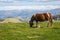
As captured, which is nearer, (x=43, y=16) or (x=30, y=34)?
(x=30, y=34)

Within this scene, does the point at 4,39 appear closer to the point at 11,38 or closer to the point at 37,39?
the point at 11,38

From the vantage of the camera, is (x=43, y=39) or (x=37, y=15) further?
(x=37, y=15)

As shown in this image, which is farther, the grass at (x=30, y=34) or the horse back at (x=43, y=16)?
the horse back at (x=43, y=16)

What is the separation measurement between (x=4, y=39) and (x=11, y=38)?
2.19ft

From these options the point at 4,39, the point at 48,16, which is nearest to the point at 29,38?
the point at 4,39

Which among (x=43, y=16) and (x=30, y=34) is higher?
(x=43, y=16)

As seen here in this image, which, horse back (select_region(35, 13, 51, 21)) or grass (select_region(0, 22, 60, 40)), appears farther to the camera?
horse back (select_region(35, 13, 51, 21))

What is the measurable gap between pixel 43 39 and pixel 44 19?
1057 cm

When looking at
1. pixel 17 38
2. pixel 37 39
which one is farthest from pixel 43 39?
pixel 17 38

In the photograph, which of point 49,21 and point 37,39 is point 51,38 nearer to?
point 37,39

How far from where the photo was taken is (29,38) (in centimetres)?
2056

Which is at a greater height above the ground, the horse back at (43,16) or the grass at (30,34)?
the horse back at (43,16)

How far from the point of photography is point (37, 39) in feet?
66.1

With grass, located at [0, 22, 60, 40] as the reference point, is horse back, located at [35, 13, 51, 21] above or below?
above
